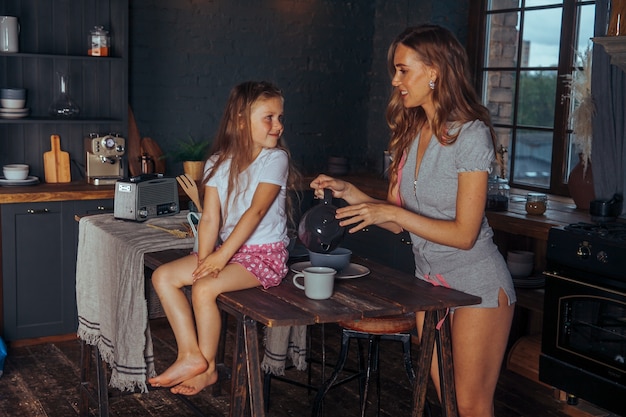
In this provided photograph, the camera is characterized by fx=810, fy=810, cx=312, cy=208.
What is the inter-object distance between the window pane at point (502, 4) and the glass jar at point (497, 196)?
1.44 m

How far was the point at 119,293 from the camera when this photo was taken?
10.8 ft

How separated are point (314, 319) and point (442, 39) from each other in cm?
91

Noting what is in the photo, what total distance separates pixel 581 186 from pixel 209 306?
8.73 feet

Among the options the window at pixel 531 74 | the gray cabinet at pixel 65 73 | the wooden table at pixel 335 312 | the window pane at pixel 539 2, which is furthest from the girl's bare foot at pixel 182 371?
the window pane at pixel 539 2

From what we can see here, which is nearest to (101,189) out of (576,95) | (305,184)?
(305,184)

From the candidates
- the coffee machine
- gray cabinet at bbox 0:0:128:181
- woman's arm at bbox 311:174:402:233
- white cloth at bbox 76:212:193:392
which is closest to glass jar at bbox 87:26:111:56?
gray cabinet at bbox 0:0:128:181

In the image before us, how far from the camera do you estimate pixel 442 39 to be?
7.93ft

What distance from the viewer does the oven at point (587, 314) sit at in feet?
11.7

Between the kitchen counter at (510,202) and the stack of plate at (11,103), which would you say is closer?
the kitchen counter at (510,202)

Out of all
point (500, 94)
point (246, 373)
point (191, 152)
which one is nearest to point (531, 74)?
point (500, 94)

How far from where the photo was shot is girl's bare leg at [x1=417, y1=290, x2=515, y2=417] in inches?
96.8

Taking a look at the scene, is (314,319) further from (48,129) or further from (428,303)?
(48,129)

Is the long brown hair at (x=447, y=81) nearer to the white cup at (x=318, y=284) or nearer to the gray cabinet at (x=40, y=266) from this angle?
the white cup at (x=318, y=284)

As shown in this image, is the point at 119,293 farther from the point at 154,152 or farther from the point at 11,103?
the point at 154,152
